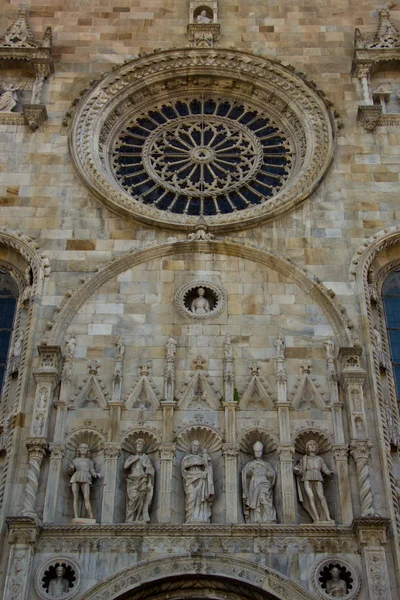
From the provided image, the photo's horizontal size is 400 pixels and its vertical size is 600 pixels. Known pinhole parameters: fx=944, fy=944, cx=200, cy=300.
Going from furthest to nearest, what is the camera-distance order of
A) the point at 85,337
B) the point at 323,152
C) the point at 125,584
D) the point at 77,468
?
the point at 323,152 < the point at 85,337 < the point at 77,468 < the point at 125,584

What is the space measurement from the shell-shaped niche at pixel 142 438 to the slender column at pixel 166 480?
257mm

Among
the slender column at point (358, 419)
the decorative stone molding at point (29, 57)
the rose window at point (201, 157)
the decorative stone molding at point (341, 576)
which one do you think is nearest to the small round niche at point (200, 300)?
the rose window at point (201, 157)

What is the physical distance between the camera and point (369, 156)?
20.0 m

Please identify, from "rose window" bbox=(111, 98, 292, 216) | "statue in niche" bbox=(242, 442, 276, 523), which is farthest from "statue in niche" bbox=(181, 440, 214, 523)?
"rose window" bbox=(111, 98, 292, 216)

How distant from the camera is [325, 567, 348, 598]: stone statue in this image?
46.3 ft

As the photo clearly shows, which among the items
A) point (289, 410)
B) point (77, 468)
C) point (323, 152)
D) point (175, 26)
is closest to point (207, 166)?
point (323, 152)

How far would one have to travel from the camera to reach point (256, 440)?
15.9 meters

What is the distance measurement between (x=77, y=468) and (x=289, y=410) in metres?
3.71

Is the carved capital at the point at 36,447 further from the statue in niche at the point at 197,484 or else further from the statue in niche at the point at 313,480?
the statue in niche at the point at 313,480

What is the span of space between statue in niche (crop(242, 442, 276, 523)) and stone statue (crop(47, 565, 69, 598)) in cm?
298

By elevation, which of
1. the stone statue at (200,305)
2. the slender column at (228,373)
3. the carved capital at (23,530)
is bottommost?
the carved capital at (23,530)

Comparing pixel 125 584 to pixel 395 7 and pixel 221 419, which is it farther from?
pixel 395 7

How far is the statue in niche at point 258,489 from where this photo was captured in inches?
588

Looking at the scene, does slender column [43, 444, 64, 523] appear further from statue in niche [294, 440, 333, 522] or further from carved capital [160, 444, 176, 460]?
statue in niche [294, 440, 333, 522]
